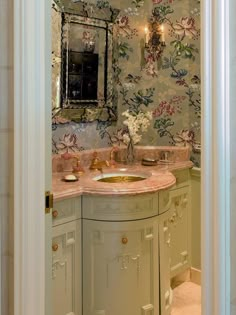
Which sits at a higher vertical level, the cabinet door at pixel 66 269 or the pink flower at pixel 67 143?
the pink flower at pixel 67 143

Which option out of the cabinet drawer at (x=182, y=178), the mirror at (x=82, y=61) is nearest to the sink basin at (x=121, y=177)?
the cabinet drawer at (x=182, y=178)

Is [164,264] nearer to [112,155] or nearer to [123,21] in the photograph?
[112,155]

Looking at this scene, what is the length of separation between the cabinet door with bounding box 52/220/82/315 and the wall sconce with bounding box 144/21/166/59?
162 centimetres

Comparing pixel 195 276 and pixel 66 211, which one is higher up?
pixel 66 211

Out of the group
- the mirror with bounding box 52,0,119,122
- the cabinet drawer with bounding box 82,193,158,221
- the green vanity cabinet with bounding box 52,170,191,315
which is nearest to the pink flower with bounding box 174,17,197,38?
the mirror with bounding box 52,0,119,122

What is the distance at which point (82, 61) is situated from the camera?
297 cm
